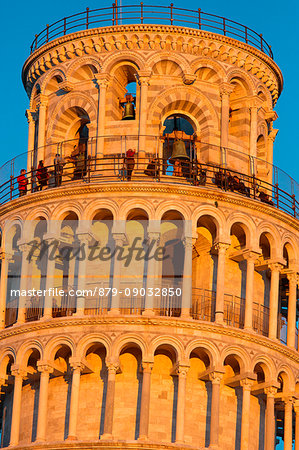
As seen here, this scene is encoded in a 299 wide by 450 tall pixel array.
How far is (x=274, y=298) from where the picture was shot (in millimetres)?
72812

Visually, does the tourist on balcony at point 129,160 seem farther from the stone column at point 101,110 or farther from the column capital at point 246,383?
the column capital at point 246,383

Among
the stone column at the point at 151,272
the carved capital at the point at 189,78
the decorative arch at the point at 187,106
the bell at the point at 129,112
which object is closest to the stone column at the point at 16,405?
the stone column at the point at 151,272

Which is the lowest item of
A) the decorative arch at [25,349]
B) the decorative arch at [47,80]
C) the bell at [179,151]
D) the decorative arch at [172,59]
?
the decorative arch at [25,349]

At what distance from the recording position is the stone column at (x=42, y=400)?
6925cm

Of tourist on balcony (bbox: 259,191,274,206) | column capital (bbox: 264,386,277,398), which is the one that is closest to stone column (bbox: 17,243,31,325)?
tourist on balcony (bbox: 259,191,274,206)

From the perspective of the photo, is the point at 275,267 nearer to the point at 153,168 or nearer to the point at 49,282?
the point at 153,168

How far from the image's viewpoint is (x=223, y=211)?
237 feet

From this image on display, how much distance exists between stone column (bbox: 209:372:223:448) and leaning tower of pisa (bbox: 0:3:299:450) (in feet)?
0.28

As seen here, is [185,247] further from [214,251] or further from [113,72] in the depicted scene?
[113,72]

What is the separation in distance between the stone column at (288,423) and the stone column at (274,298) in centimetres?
311

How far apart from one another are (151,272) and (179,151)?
6.39 m

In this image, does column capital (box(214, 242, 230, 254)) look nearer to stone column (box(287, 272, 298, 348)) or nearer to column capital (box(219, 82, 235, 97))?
stone column (box(287, 272, 298, 348))

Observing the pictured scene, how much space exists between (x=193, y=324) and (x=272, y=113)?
14.0 metres

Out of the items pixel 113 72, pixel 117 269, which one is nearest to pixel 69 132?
pixel 113 72
